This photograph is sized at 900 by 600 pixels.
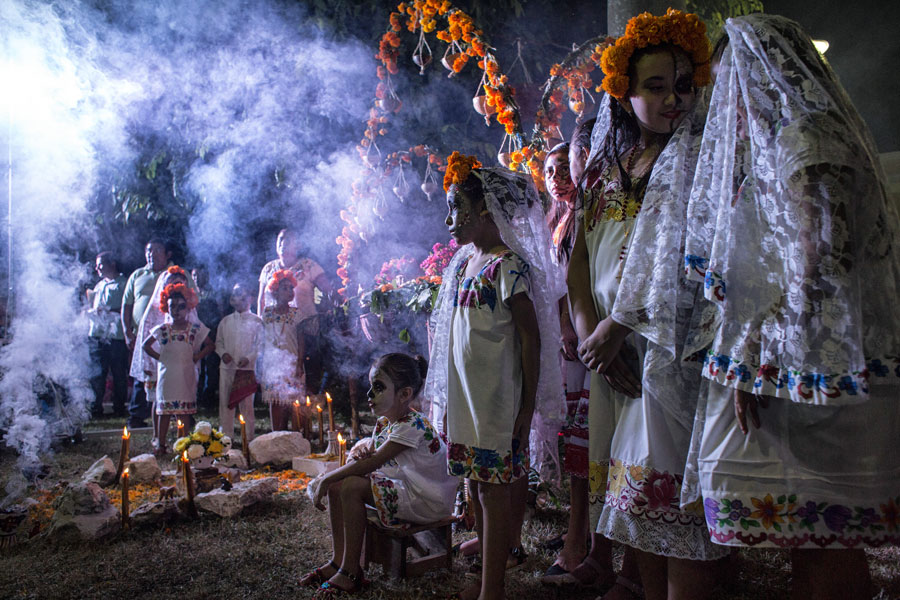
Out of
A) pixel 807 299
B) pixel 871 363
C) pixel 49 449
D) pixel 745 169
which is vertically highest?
pixel 745 169

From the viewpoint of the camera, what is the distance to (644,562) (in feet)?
6.63

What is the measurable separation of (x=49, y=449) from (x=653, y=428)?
652cm

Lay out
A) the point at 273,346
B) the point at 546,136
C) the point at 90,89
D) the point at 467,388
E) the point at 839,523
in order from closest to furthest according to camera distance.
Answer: the point at 839,523
the point at 467,388
the point at 546,136
the point at 273,346
the point at 90,89

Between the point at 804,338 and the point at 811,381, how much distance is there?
0.10 m

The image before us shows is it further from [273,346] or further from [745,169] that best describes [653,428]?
[273,346]

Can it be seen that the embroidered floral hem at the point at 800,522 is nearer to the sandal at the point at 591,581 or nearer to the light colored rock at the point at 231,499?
the sandal at the point at 591,581

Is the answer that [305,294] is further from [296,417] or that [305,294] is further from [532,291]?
[532,291]

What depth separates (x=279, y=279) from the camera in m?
7.16

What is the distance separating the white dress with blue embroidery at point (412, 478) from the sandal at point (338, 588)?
0.89 ft

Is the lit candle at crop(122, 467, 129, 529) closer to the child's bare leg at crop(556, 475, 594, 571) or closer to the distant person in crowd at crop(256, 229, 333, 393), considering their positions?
the child's bare leg at crop(556, 475, 594, 571)

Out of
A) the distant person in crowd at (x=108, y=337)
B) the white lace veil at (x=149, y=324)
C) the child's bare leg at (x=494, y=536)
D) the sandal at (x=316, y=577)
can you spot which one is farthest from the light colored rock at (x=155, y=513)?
the distant person in crowd at (x=108, y=337)

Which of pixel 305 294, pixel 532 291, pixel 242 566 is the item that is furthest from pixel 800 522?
pixel 305 294

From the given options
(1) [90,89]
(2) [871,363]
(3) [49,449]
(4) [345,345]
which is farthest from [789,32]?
(1) [90,89]

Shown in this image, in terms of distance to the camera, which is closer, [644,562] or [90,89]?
[644,562]
